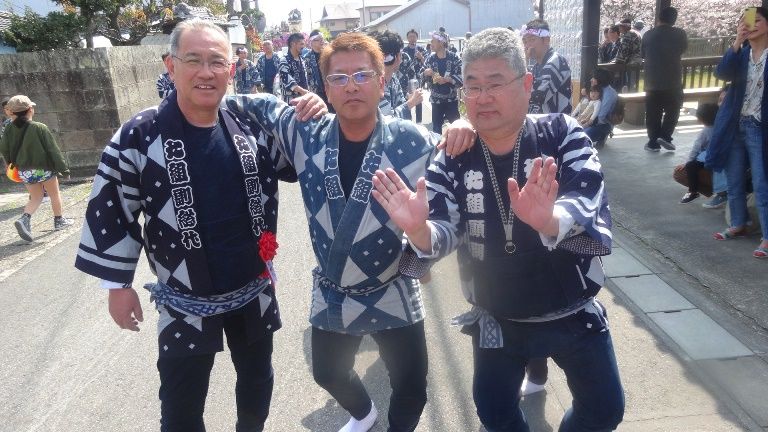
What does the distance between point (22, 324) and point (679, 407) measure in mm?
4260

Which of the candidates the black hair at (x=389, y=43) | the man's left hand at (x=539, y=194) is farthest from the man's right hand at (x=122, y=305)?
the black hair at (x=389, y=43)

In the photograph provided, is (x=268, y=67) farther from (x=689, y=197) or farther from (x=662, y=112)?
(x=689, y=197)

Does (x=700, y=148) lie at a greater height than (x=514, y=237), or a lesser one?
lesser

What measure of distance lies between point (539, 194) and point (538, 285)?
0.38 metres

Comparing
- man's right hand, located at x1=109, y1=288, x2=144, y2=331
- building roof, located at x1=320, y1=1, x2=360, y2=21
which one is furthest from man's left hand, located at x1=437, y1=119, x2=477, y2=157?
building roof, located at x1=320, y1=1, x2=360, y2=21

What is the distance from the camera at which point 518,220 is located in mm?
2082

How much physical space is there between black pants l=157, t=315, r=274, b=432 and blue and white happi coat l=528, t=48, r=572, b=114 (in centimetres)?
365

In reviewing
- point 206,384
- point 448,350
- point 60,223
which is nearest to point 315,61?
point 60,223

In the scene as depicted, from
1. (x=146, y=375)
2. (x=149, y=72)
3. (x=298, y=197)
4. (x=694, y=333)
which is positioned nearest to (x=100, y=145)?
(x=149, y=72)

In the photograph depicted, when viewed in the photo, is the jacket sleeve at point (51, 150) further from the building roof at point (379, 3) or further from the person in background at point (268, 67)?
the building roof at point (379, 3)

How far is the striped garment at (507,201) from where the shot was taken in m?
1.97

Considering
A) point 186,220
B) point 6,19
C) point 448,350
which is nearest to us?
point 186,220

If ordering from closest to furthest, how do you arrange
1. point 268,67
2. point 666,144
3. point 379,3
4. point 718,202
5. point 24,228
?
point 718,202 → point 24,228 → point 666,144 → point 268,67 → point 379,3

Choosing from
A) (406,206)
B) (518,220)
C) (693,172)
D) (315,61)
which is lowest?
(693,172)
